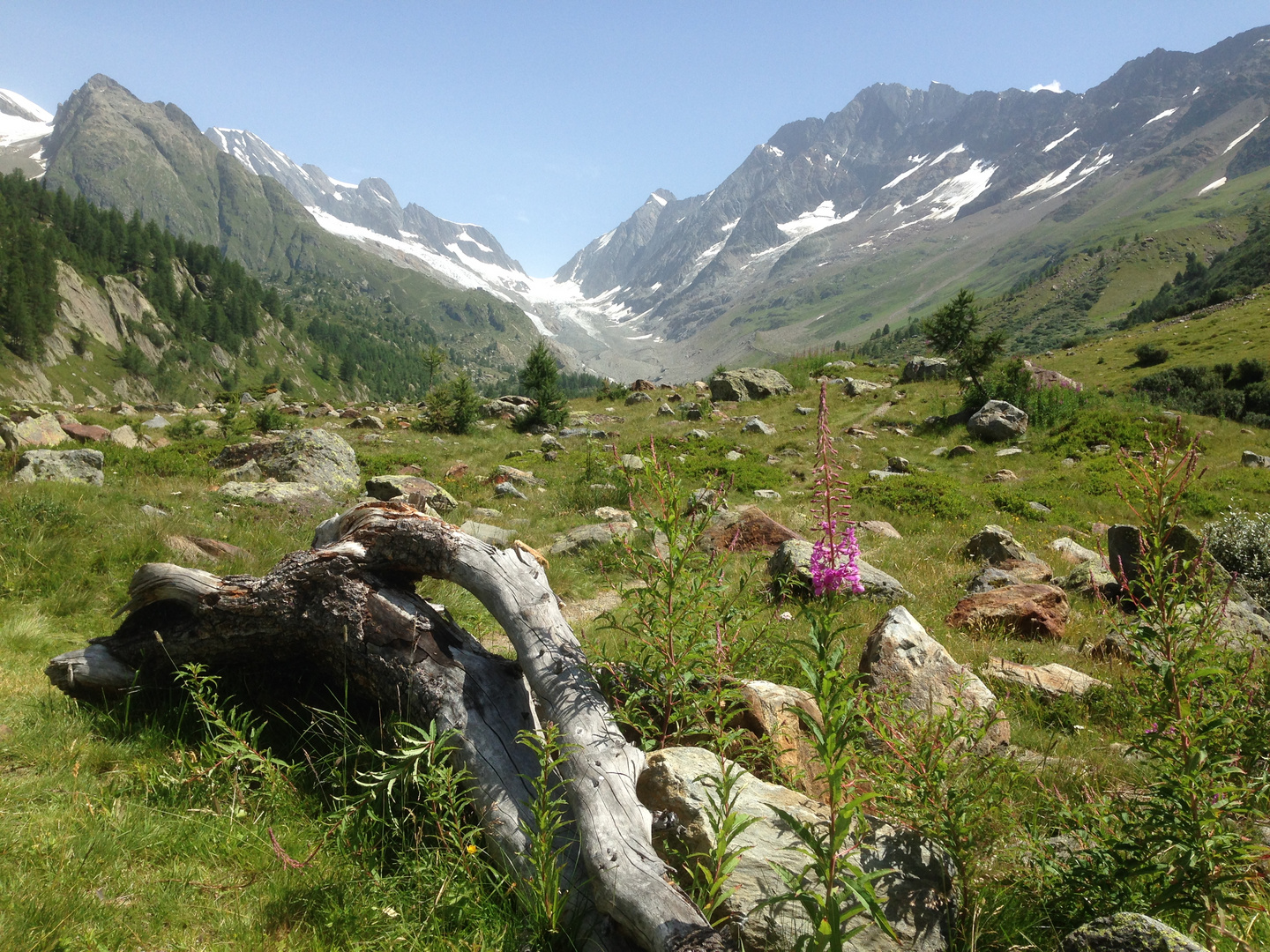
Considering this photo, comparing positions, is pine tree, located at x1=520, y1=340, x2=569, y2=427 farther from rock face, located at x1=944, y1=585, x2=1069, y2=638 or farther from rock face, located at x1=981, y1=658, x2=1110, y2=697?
rock face, located at x1=981, y1=658, x2=1110, y2=697

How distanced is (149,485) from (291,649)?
10783 millimetres

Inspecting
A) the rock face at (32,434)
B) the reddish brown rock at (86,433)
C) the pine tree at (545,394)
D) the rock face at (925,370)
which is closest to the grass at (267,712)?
the reddish brown rock at (86,433)

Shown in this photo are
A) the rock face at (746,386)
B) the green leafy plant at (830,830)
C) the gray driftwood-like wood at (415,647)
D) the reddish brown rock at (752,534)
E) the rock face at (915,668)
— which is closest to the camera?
the green leafy plant at (830,830)

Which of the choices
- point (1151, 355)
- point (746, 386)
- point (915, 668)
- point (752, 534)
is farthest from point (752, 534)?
point (1151, 355)

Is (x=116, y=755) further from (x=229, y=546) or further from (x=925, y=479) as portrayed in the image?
(x=925, y=479)

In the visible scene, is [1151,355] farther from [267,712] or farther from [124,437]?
[124,437]

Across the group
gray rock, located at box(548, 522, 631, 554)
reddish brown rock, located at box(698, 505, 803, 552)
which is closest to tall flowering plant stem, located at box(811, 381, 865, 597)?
gray rock, located at box(548, 522, 631, 554)

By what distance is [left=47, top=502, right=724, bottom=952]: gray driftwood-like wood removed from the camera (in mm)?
3297

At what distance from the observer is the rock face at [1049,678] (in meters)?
5.92

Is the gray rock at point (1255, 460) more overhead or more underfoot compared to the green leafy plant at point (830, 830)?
more underfoot

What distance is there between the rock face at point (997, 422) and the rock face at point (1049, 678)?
18.1 m

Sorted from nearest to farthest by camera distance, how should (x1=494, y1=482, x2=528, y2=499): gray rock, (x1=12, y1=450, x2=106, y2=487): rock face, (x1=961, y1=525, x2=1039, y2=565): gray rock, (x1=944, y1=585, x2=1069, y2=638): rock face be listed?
1. (x1=944, y1=585, x2=1069, y2=638): rock face
2. (x1=961, y1=525, x2=1039, y2=565): gray rock
3. (x1=12, y1=450, x2=106, y2=487): rock face
4. (x1=494, y1=482, x2=528, y2=499): gray rock

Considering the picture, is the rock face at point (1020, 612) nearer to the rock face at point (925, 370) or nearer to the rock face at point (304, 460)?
the rock face at point (304, 460)

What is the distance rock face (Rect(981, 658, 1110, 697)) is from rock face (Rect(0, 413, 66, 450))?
65.1 feet
